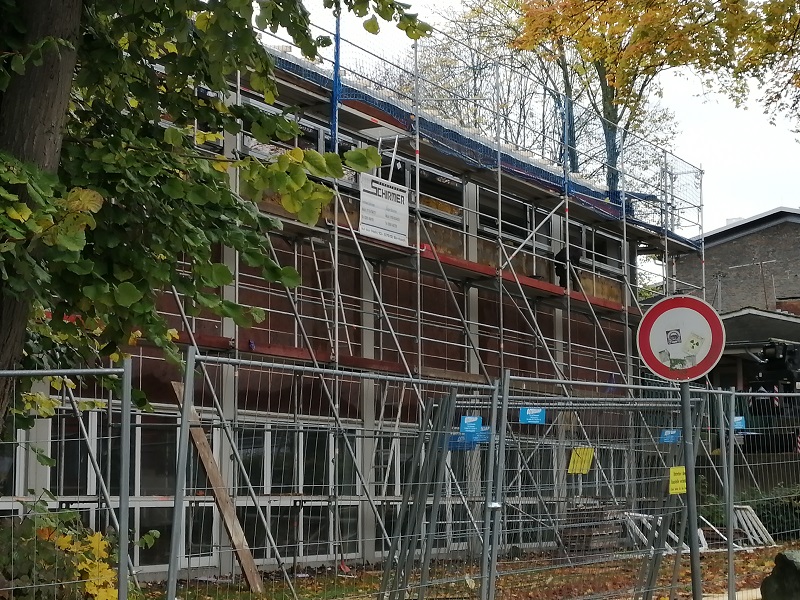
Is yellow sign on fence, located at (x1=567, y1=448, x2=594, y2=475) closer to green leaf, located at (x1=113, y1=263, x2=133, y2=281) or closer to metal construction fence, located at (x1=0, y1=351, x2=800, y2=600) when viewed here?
metal construction fence, located at (x1=0, y1=351, x2=800, y2=600)

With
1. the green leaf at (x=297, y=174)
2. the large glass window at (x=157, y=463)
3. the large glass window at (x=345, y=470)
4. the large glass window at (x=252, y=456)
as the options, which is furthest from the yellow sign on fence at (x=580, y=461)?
the large glass window at (x=157, y=463)

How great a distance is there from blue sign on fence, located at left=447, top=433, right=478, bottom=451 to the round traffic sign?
151 centimetres

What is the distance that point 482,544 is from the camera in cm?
868

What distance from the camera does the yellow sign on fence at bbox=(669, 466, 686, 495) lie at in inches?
378

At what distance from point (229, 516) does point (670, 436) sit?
440 centimetres

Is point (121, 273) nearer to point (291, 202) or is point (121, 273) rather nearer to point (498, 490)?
point (291, 202)

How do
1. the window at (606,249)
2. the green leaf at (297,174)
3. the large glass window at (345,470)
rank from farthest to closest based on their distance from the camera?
the window at (606,249) → the large glass window at (345,470) → the green leaf at (297,174)

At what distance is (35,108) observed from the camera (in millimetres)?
6977

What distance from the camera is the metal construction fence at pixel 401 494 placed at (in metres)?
6.98

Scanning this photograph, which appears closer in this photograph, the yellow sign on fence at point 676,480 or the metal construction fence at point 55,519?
the metal construction fence at point 55,519

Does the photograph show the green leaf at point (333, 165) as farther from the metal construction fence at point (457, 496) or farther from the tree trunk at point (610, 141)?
the tree trunk at point (610, 141)

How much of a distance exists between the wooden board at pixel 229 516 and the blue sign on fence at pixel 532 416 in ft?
8.66

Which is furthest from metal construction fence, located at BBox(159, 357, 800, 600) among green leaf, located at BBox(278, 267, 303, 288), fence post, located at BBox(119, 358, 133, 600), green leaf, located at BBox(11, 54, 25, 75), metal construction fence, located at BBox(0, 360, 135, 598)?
green leaf, located at BBox(11, 54, 25, 75)

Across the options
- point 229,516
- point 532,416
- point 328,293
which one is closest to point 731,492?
point 532,416
